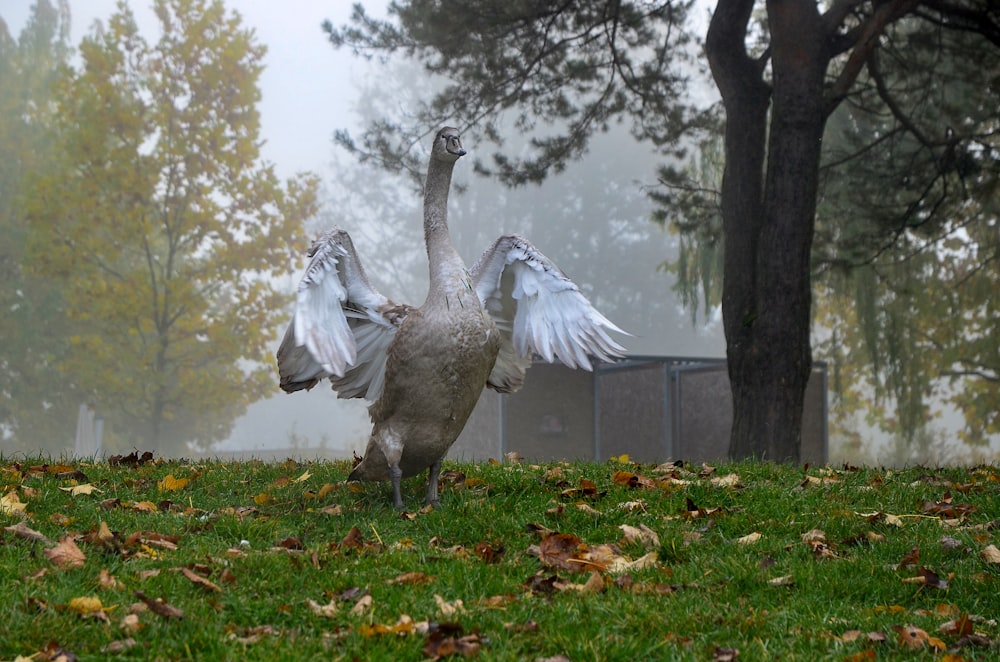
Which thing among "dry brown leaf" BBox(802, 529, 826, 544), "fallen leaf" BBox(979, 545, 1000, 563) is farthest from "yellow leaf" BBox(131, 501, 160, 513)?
"fallen leaf" BBox(979, 545, 1000, 563)

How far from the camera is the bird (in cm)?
539

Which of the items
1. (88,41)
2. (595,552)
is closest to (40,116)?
(88,41)

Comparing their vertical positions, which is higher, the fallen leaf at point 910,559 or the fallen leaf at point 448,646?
the fallen leaf at point 910,559

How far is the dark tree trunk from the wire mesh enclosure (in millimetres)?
2972

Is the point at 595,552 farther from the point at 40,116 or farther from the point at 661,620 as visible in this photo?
the point at 40,116

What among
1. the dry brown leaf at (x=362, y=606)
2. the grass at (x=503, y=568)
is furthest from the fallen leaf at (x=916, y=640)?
the dry brown leaf at (x=362, y=606)

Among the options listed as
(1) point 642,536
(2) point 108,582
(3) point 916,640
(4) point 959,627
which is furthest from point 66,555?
(4) point 959,627

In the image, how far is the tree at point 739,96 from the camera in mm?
9539

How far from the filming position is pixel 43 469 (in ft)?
21.2

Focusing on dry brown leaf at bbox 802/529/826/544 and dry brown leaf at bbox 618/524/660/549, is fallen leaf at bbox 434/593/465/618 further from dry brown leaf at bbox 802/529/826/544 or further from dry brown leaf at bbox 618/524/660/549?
dry brown leaf at bbox 802/529/826/544

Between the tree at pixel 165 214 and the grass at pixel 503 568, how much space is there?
43.3 ft

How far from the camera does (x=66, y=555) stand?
418cm

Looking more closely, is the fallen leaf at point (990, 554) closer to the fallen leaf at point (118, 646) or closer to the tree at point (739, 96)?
the fallen leaf at point (118, 646)

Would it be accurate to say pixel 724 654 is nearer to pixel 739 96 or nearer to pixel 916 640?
pixel 916 640
